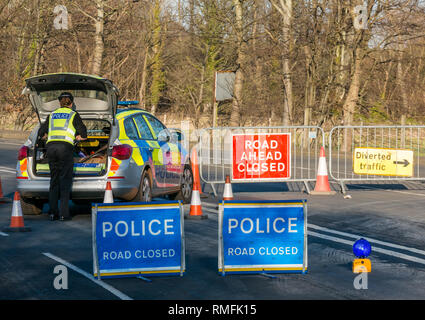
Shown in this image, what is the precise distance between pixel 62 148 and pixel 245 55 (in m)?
28.0

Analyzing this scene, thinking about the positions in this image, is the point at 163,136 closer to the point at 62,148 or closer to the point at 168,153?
the point at 168,153

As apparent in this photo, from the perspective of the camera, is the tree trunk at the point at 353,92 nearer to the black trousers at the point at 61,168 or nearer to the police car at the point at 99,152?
the police car at the point at 99,152

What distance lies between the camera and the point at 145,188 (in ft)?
39.3

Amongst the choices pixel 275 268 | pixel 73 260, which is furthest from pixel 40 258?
pixel 275 268

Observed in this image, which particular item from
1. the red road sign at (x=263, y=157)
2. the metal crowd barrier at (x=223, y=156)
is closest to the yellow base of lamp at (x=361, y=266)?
the red road sign at (x=263, y=157)

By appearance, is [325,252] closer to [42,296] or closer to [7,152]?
[42,296]

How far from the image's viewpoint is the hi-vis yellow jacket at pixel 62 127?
37.1 feet

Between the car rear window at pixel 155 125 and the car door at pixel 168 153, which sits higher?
the car rear window at pixel 155 125

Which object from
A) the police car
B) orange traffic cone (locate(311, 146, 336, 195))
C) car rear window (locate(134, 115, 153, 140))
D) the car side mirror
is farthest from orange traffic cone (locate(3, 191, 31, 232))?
orange traffic cone (locate(311, 146, 336, 195))

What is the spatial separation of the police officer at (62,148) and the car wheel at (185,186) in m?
2.78

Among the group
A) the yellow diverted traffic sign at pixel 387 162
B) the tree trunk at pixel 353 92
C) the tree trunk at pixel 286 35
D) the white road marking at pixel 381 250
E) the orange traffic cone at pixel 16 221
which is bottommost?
the white road marking at pixel 381 250

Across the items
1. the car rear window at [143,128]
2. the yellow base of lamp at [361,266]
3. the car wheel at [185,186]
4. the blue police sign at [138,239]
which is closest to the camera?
the blue police sign at [138,239]

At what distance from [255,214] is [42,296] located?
226cm

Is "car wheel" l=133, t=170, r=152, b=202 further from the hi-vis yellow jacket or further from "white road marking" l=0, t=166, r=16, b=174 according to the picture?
"white road marking" l=0, t=166, r=16, b=174
